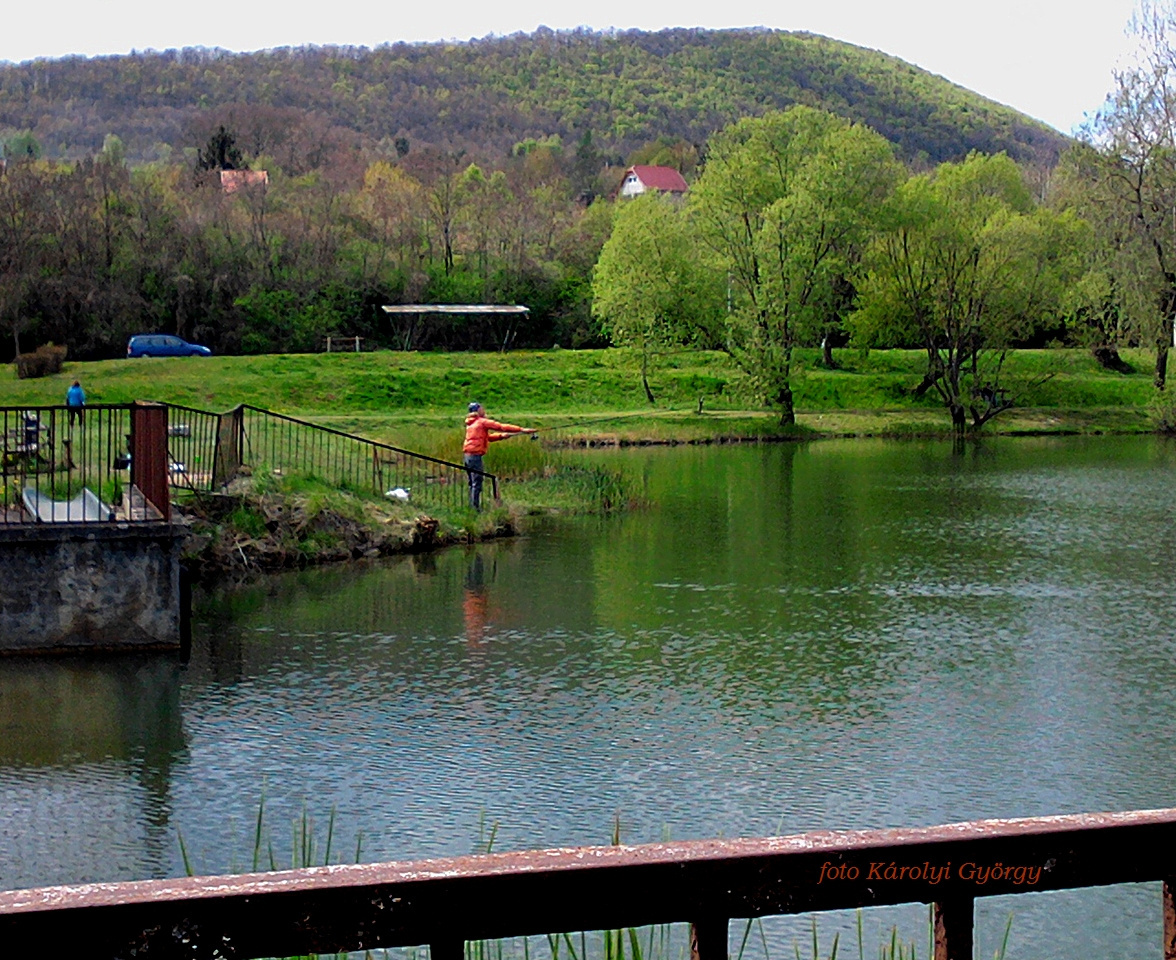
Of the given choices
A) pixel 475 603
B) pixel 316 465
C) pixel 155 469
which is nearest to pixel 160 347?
pixel 316 465

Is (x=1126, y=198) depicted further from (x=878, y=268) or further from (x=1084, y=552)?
(x=1084, y=552)

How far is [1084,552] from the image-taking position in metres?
20.9

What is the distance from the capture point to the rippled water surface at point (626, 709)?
8922 millimetres

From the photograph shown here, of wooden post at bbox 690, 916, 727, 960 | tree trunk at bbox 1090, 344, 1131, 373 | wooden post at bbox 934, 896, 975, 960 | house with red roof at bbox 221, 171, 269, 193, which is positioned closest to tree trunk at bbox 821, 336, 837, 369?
tree trunk at bbox 1090, 344, 1131, 373

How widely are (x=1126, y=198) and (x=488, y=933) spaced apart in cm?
5014

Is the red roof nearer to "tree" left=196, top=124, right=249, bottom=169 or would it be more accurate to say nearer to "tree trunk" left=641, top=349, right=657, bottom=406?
"tree" left=196, top=124, right=249, bottom=169

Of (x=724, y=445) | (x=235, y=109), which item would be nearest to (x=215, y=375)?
(x=724, y=445)

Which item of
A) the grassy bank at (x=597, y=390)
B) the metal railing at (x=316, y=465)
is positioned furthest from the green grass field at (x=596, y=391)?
the metal railing at (x=316, y=465)

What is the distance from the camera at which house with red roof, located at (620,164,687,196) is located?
134125 millimetres

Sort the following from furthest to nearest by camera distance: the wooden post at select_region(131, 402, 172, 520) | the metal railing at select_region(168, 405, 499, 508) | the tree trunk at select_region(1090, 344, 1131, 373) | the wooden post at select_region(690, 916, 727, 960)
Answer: the tree trunk at select_region(1090, 344, 1131, 373) → the metal railing at select_region(168, 405, 499, 508) → the wooden post at select_region(131, 402, 172, 520) → the wooden post at select_region(690, 916, 727, 960)

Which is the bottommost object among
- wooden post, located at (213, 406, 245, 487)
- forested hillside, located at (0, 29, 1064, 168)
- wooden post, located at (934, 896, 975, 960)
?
wooden post, located at (213, 406, 245, 487)

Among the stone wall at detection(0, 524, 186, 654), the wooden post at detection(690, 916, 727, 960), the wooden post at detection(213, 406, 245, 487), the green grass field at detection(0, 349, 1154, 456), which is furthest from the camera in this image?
the green grass field at detection(0, 349, 1154, 456)

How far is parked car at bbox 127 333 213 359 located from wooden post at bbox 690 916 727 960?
5444 cm

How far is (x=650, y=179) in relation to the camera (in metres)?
135
